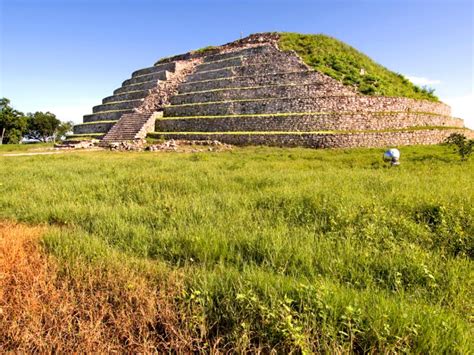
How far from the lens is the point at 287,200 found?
562 cm

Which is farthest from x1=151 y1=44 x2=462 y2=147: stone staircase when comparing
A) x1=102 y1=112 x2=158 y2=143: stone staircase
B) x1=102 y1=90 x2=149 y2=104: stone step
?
x1=102 y1=90 x2=149 y2=104: stone step

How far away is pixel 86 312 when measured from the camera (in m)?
2.61

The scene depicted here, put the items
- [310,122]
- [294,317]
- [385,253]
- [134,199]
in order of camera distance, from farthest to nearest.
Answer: [310,122] → [134,199] → [385,253] → [294,317]

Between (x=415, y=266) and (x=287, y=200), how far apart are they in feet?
9.22

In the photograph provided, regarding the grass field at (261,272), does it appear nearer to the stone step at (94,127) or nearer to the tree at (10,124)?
the stone step at (94,127)

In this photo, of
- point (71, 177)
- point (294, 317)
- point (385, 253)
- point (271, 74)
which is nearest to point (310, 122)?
point (271, 74)

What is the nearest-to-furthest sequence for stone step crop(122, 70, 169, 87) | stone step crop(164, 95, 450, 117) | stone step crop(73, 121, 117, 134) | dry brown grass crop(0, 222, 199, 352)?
1. dry brown grass crop(0, 222, 199, 352)
2. stone step crop(164, 95, 450, 117)
3. stone step crop(73, 121, 117, 134)
4. stone step crop(122, 70, 169, 87)

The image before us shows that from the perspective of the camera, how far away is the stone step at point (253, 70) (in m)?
26.8

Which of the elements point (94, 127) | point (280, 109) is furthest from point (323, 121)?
point (94, 127)

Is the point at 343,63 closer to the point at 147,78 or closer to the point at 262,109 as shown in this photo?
the point at 262,109

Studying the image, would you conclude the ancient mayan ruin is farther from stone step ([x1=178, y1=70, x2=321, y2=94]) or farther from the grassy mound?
the grassy mound

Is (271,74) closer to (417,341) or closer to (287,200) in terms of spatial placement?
(287,200)

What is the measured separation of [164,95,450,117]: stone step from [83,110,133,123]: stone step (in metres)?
11.6

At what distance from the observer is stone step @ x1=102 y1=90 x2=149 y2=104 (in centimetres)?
3287
